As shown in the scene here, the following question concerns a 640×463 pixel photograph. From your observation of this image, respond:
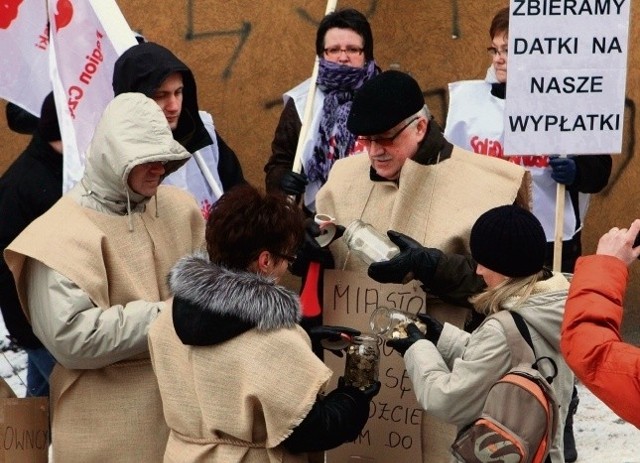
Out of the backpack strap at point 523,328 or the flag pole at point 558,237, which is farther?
the flag pole at point 558,237

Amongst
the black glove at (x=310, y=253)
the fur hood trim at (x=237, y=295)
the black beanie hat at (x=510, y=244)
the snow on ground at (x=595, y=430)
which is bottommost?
the snow on ground at (x=595, y=430)

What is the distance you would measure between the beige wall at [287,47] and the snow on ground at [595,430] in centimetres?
113

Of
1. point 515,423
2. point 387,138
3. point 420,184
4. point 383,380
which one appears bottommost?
point 383,380

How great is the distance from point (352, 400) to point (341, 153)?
247 cm

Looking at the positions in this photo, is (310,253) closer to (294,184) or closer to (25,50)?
(294,184)

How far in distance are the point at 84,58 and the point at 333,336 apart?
69.5 inches

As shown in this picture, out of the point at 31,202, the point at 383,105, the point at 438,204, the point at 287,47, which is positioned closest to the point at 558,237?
the point at 438,204

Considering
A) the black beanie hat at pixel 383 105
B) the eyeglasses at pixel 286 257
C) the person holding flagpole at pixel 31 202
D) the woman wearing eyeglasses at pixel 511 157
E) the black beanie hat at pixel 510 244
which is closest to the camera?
the black beanie hat at pixel 510 244

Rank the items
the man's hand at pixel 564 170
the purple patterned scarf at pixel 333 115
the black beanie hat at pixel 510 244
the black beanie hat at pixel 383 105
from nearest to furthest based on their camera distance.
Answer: the black beanie hat at pixel 510 244 < the black beanie hat at pixel 383 105 < the man's hand at pixel 564 170 < the purple patterned scarf at pixel 333 115

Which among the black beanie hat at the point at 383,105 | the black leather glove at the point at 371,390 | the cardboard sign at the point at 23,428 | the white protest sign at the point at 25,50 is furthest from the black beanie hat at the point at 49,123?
the black leather glove at the point at 371,390

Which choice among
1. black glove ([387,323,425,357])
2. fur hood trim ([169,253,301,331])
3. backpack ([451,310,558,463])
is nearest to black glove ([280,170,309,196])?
black glove ([387,323,425,357])

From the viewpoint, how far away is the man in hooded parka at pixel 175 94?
5.12 meters

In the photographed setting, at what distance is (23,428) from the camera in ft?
15.4

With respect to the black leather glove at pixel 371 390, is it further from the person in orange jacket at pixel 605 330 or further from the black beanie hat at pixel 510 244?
the person in orange jacket at pixel 605 330
